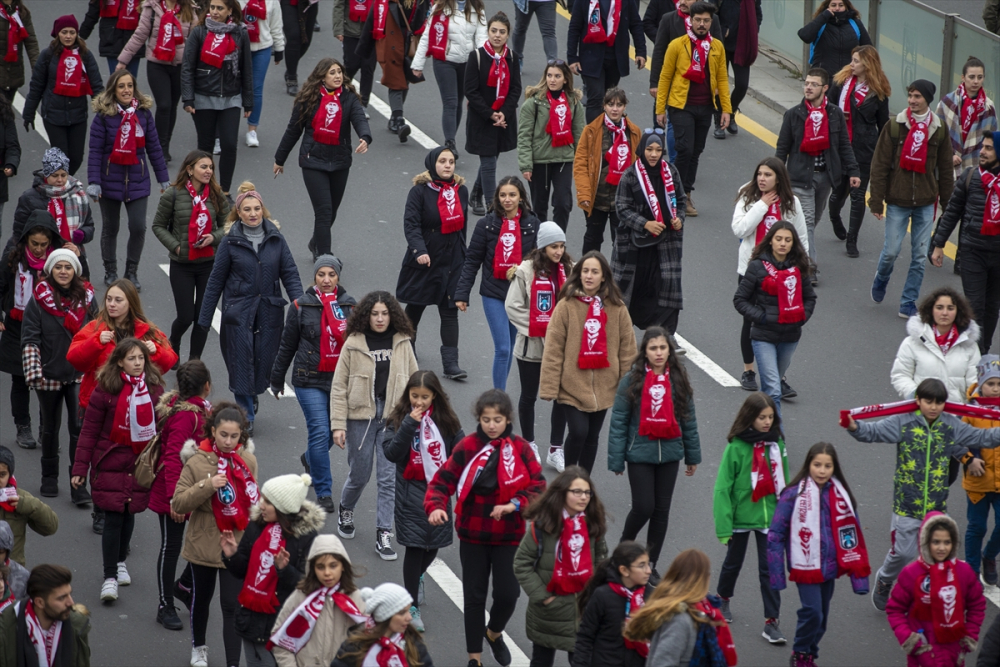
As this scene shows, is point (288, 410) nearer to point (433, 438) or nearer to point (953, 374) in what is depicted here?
point (433, 438)

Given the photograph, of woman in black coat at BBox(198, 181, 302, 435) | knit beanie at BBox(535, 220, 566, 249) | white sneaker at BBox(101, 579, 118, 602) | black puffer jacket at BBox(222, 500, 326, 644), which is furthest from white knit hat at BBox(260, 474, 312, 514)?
knit beanie at BBox(535, 220, 566, 249)

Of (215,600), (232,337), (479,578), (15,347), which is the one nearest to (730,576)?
(479,578)

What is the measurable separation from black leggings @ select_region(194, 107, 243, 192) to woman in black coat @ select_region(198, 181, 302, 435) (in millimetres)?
3552

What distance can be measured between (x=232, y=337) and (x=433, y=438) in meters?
2.82

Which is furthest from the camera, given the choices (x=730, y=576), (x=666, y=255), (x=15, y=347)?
(x=666, y=255)

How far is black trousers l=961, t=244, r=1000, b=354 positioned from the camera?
12538 mm

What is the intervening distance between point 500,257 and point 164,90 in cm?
576

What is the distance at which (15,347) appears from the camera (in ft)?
37.1

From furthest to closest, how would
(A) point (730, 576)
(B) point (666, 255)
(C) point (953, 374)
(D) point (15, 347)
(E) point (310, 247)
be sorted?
(E) point (310, 247), (B) point (666, 255), (D) point (15, 347), (C) point (953, 374), (A) point (730, 576)

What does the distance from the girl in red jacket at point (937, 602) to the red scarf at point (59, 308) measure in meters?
6.06

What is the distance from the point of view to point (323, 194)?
45.1 feet

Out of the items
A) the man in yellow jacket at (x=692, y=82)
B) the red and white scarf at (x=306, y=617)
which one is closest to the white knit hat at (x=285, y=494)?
the red and white scarf at (x=306, y=617)

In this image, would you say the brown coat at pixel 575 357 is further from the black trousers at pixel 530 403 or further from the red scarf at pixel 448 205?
the red scarf at pixel 448 205

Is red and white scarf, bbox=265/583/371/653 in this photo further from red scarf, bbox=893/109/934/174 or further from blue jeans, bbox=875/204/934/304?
red scarf, bbox=893/109/934/174
